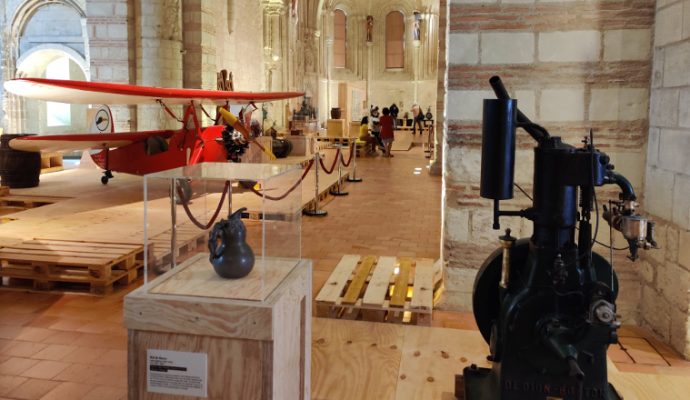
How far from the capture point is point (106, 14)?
12234 mm

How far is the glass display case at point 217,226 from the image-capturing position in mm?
2592

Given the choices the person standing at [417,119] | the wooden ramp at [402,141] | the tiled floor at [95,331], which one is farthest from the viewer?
the person standing at [417,119]

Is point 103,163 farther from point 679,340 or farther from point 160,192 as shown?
point 679,340

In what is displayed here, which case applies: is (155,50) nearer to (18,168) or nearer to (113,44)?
(113,44)

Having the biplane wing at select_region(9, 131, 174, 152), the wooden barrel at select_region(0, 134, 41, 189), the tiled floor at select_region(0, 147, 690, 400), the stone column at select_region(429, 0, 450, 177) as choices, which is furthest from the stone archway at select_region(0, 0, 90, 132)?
the tiled floor at select_region(0, 147, 690, 400)

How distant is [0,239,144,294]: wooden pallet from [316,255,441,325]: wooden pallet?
6.02ft

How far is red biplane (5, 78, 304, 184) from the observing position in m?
8.52

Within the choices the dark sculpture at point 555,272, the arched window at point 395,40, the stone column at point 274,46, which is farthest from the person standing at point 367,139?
the dark sculpture at point 555,272

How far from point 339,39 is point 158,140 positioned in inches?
1044

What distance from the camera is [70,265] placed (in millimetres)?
5246

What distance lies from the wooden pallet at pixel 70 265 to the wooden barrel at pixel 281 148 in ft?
32.6

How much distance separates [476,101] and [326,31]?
30.1 meters

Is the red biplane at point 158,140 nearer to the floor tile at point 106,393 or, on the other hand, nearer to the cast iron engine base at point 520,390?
the floor tile at point 106,393

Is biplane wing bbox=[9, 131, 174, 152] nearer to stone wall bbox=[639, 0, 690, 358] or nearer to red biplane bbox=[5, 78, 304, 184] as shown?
red biplane bbox=[5, 78, 304, 184]
